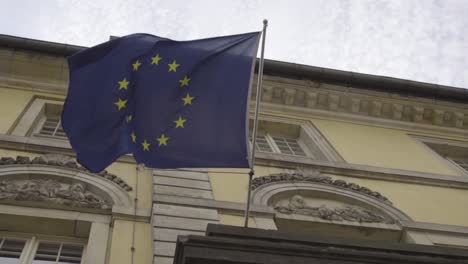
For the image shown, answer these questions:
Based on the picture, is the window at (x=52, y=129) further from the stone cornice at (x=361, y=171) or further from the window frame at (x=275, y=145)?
the window frame at (x=275, y=145)

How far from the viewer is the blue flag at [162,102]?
7496mm

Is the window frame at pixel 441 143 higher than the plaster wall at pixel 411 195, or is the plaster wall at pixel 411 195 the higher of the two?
the window frame at pixel 441 143

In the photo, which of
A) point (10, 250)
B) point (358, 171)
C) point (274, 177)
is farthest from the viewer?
point (358, 171)

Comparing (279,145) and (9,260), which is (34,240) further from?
(279,145)

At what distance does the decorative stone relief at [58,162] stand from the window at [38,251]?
1.61 meters

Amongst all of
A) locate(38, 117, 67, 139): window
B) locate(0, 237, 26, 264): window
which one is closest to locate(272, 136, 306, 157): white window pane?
locate(38, 117, 67, 139): window

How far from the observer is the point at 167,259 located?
23.4 ft

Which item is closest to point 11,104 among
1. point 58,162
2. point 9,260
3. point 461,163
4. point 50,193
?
point 58,162

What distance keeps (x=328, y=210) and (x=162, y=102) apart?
12.3 ft

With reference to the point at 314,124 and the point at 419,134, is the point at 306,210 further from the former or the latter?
the point at 419,134

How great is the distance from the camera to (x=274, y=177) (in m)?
10.9

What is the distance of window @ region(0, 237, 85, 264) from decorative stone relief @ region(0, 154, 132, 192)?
1611mm

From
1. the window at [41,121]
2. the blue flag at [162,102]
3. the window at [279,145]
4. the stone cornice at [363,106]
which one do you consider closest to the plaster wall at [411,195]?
the window at [279,145]

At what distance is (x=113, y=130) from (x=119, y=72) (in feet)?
3.19
